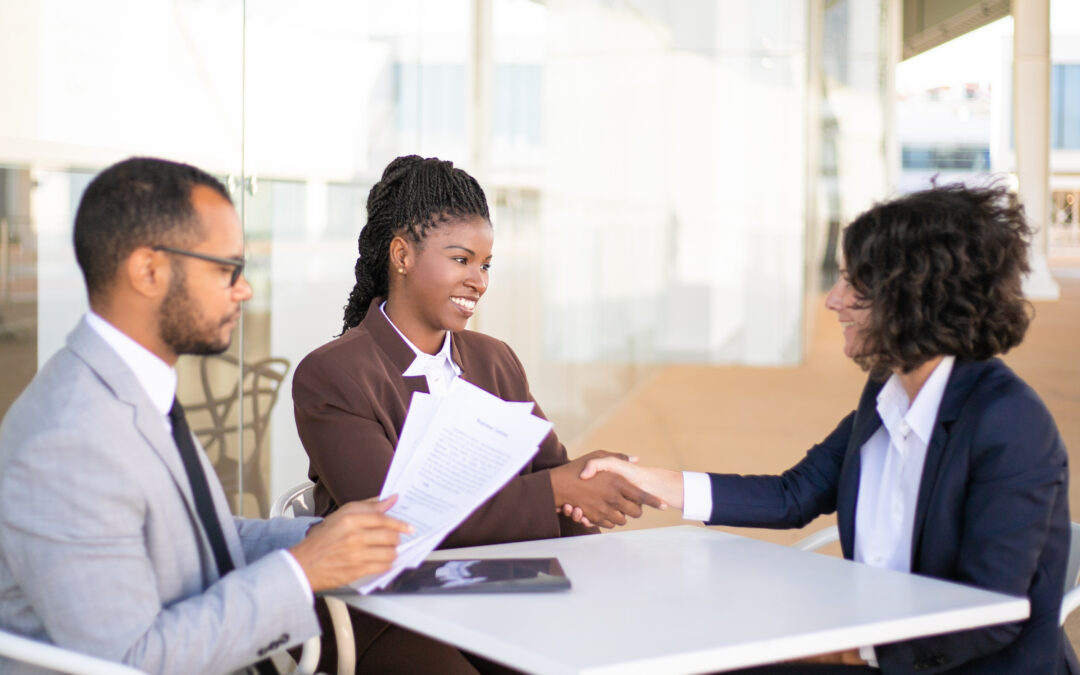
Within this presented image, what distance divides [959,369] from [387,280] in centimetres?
122

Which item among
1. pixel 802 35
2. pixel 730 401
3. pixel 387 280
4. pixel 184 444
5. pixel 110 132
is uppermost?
pixel 802 35

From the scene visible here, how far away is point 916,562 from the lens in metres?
2.02

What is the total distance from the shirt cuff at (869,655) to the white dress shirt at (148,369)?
0.98 m

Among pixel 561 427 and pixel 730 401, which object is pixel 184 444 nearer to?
pixel 561 427

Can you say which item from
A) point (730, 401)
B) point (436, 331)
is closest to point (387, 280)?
point (436, 331)

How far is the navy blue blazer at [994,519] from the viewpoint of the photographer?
6.06 ft

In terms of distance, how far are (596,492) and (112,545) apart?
113cm

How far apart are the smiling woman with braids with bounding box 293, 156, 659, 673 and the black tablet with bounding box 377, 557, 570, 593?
13.0 inches

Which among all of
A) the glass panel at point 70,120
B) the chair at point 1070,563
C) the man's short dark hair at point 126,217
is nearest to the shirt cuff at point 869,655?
the chair at point 1070,563

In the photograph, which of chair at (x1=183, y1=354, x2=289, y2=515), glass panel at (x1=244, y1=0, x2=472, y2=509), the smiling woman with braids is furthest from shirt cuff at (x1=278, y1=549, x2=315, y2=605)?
glass panel at (x1=244, y1=0, x2=472, y2=509)

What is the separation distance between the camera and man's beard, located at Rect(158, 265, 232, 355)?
159cm

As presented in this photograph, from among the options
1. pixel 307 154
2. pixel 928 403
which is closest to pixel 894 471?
pixel 928 403

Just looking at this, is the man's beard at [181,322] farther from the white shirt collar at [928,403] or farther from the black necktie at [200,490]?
the white shirt collar at [928,403]

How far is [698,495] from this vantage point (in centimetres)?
238
